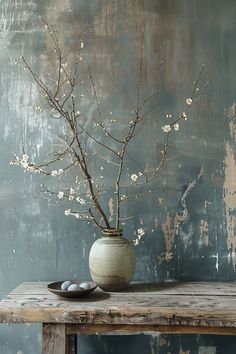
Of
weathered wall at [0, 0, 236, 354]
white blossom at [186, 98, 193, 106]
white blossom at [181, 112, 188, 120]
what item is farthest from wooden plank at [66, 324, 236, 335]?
white blossom at [186, 98, 193, 106]

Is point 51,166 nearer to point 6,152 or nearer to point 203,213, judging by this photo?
point 6,152

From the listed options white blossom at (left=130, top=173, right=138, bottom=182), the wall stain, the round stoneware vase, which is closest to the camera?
the round stoneware vase

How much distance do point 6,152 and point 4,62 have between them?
1.61ft

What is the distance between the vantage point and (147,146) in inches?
93.0

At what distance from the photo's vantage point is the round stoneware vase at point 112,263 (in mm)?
2010

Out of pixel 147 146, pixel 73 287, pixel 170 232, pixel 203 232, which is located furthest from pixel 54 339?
pixel 147 146

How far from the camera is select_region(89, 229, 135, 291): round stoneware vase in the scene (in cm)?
201

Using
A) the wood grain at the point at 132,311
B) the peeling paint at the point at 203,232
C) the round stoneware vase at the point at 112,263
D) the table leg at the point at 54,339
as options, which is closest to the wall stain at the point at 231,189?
the peeling paint at the point at 203,232

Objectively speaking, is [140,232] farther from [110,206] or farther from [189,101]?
[189,101]

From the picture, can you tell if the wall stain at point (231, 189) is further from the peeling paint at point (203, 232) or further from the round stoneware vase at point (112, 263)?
the round stoneware vase at point (112, 263)

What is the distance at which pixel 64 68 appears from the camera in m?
2.41

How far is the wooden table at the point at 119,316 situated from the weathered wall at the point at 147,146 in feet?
1.56

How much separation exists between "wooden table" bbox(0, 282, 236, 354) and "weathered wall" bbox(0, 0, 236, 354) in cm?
47

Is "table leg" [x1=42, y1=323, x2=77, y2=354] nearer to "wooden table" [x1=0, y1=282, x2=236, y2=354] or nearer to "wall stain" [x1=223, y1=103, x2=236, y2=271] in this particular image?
"wooden table" [x1=0, y1=282, x2=236, y2=354]
